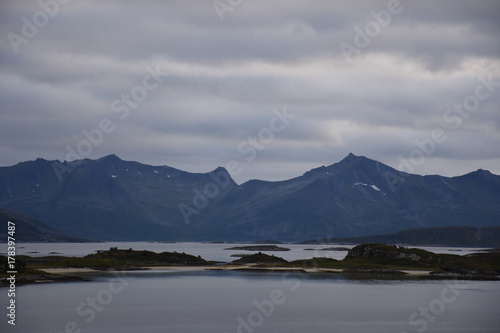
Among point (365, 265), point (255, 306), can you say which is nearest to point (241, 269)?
point (365, 265)

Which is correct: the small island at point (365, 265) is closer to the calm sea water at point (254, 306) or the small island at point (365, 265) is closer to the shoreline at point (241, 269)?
→ the shoreline at point (241, 269)

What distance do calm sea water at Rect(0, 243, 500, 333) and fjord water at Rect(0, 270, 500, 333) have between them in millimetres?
134

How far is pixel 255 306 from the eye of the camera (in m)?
105

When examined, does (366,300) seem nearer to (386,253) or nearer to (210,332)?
(210,332)

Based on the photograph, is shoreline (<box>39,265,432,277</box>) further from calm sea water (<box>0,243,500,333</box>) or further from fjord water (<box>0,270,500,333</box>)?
fjord water (<box>0,270,500,333</box>)

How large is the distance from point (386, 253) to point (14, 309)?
375 feet

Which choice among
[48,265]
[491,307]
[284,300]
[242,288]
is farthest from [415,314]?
[48,265]

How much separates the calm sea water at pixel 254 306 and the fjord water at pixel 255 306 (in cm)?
13

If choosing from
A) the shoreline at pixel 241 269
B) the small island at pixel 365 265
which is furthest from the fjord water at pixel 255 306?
the shoreline at pixel 241 269

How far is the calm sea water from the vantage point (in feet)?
282

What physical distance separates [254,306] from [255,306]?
174 mm

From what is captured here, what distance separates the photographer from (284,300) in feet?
375

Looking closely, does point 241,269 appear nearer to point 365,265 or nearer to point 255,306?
point 365,265

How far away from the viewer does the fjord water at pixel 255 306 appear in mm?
86000
